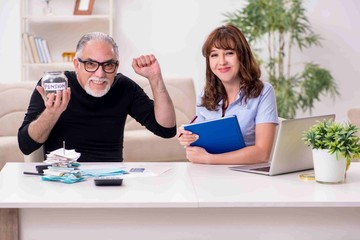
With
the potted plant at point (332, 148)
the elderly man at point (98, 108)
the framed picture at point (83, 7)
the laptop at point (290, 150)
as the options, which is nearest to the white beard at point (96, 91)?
the elderly man at point (98, 108)

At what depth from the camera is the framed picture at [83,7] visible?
257 inches

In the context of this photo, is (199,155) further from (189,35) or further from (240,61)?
(189,35)

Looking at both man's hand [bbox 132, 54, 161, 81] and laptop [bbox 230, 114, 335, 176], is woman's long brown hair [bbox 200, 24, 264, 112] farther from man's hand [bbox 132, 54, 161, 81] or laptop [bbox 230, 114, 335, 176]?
laptop [bbox 230, 114, 335, 176]

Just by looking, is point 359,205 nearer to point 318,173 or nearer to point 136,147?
point 318,173

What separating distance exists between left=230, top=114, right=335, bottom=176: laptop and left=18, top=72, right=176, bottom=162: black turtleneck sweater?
2.31 ft

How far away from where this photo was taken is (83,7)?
21.5 feet

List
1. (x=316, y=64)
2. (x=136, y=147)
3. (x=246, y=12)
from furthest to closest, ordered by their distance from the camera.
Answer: (x=316, y=64), (x=246, y=12), (x=136, y=147)

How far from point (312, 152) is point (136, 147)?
8.05 feet

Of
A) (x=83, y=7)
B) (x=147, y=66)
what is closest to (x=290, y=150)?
(x=147, y=66)

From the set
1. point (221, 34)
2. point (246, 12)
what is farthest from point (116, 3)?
point (221, 34)

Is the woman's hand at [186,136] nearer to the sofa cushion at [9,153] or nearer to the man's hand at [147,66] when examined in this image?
the man's hand at [147,66]

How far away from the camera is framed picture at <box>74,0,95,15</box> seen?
21.4 ft

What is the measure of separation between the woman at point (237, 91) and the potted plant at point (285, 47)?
3226mm

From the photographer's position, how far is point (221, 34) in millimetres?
2744
